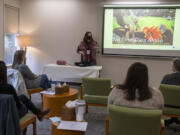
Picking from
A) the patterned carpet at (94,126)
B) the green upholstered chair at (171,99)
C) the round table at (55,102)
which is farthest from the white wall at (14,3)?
the green upholstered chair at (171,99)

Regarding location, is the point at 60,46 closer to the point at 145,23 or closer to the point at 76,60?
the point at 76,60

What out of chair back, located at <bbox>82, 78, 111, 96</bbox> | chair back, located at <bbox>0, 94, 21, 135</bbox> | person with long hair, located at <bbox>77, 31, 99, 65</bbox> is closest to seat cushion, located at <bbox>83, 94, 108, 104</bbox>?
chair back, located at <bbox>82, 78, 111, 96</bbox>

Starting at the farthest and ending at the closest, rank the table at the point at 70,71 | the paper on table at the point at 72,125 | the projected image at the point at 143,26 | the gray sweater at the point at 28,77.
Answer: the projected image at the point at 143,26 < the table at the point at 70,71 < the gray sweater at the point at 28,77 < the paper on table at the point at 72,125

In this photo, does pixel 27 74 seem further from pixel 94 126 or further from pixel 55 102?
pixel 94 126

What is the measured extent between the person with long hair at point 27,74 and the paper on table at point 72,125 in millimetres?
1833

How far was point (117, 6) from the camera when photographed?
5.63 m

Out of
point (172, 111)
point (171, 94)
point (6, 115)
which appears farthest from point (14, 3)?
point (172, 111)

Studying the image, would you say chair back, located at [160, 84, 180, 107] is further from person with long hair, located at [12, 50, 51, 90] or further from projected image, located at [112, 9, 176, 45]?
projected image, located at [112, 9, 176, 45]

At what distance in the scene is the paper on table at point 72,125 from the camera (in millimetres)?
2191

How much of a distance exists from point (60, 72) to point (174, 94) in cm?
335

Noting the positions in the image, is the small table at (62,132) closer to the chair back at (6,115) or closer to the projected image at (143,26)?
the chair back at (6,115)

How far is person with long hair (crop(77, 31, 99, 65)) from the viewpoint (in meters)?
5.76

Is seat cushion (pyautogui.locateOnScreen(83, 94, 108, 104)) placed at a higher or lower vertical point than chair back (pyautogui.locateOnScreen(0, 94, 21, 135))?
lower

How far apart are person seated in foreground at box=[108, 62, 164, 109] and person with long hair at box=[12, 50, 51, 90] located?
2.44 metres
